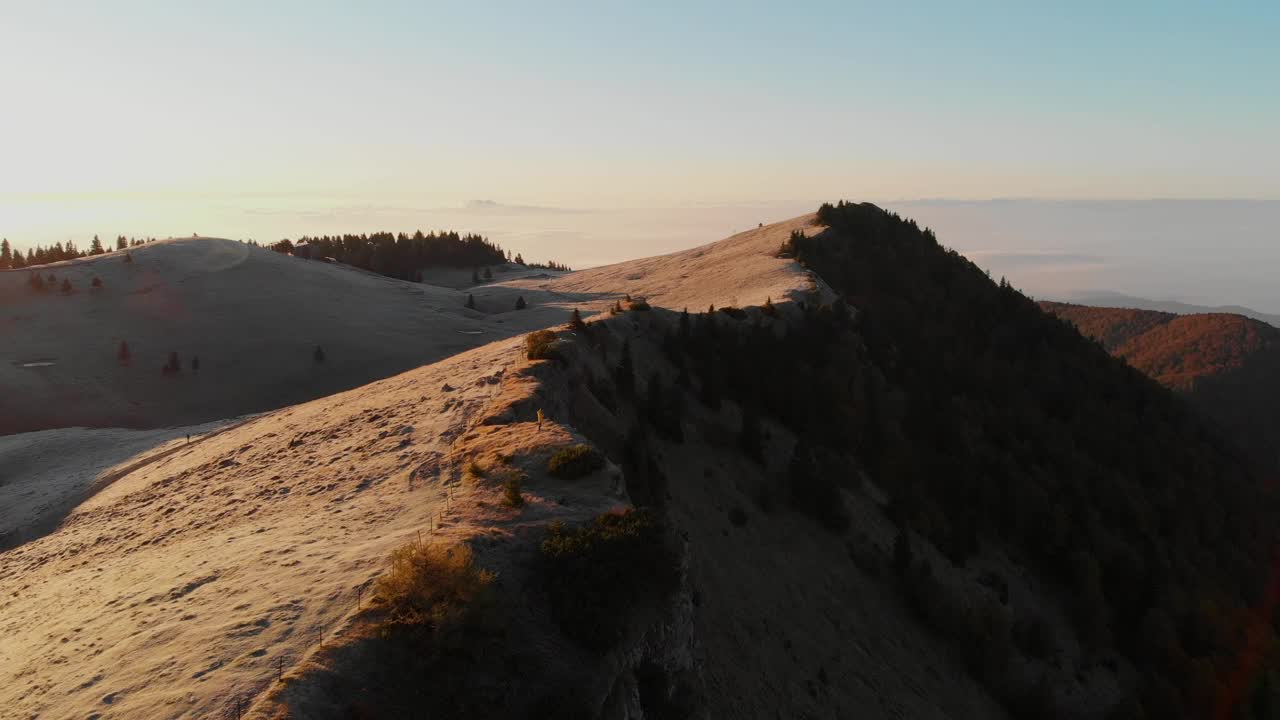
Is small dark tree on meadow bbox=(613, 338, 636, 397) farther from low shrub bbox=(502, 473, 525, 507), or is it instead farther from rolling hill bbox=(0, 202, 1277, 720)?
low shrub bbox=(502, 473, 525, 507)

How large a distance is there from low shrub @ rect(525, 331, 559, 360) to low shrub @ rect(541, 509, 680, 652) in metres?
9.97

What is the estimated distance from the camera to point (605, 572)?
35.5ft

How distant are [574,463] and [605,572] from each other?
3.28 m

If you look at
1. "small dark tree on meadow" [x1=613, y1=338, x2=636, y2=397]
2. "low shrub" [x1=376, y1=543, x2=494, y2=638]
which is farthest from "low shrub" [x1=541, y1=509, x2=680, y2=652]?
"small dark tree on meadow" [x1=613, y1=338, x2=636, y2=397]

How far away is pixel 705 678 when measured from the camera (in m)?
15.0

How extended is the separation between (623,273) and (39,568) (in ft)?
149

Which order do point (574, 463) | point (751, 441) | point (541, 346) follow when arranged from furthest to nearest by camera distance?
point (751, 441) < point (541, 346) < point (574, 463)

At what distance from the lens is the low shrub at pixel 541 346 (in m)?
21.5

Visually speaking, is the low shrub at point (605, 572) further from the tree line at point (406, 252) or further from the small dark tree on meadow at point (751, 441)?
the tree line at point (406, 252)

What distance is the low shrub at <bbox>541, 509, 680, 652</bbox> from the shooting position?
10391mm

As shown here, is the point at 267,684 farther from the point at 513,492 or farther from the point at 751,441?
the point at 751,441

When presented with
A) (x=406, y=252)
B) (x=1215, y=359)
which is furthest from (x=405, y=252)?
(x=1215, y=359)

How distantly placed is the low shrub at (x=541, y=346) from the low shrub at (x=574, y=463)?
7.51m

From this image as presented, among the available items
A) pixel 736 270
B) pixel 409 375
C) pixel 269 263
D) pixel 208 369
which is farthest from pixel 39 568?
pixel 269 263
